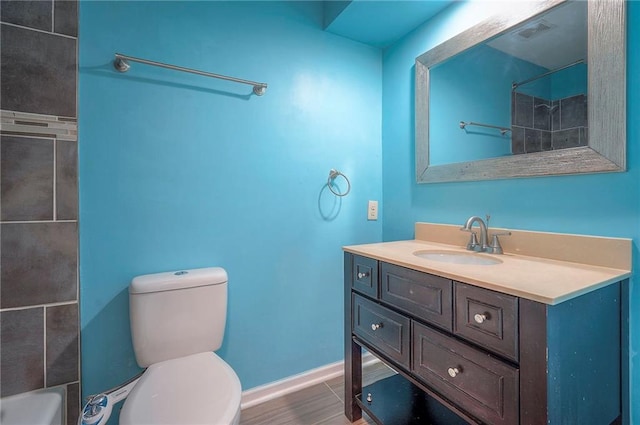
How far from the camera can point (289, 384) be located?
1.67m

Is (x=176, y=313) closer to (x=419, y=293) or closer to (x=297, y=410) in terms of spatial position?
(x=297, y=410)

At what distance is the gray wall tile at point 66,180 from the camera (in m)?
1.16

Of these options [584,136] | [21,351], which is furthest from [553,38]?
[21,351]

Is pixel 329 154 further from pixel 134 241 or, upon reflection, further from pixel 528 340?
pixel 528 340

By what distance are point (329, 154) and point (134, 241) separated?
1156 mm

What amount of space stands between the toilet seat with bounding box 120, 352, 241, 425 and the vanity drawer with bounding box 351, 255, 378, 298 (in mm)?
649

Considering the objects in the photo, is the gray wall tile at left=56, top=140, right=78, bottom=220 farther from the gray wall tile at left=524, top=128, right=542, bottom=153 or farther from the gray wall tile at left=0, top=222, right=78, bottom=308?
the gray wall tile at left=524, top=128, right=542, bottom=153

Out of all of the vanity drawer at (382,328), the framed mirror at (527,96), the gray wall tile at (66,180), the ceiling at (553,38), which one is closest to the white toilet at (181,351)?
the gray wall tile at (66,180)

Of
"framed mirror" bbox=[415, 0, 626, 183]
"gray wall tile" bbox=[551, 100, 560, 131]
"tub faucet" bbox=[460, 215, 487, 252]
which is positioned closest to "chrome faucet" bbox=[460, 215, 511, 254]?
"tub faucet" bbox=[460, 215, 487, 252]

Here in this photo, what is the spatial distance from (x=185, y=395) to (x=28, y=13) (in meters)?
1.60

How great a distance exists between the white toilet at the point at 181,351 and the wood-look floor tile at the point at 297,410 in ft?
1.58

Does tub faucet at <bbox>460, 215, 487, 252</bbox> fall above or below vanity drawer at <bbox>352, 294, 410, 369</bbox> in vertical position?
above

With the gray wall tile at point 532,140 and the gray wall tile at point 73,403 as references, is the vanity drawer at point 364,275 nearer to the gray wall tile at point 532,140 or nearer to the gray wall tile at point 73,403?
the gray wall tile at point 532,140

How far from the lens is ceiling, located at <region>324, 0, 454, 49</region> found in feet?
5.04
